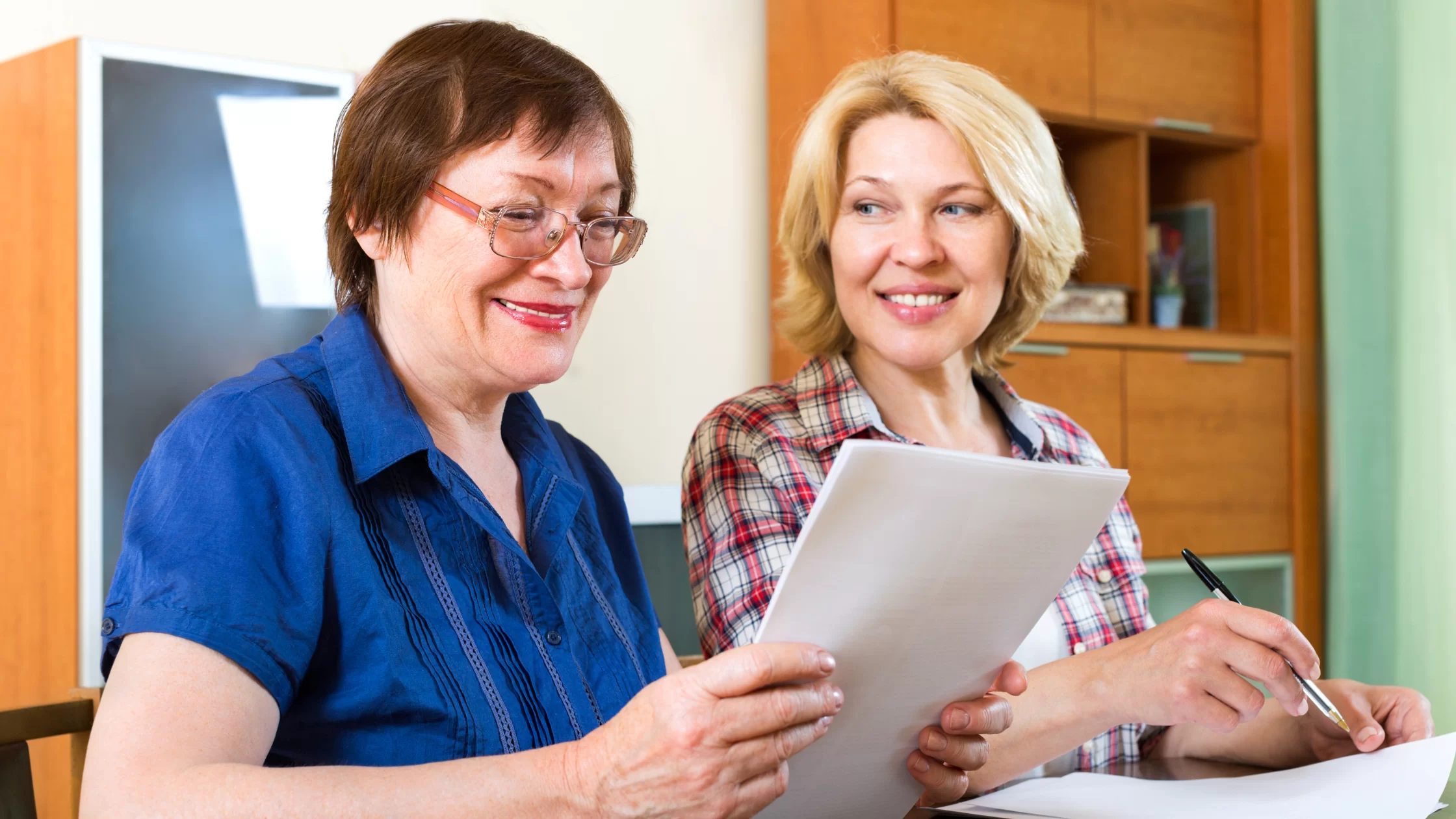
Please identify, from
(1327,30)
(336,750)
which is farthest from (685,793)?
(1327,30)

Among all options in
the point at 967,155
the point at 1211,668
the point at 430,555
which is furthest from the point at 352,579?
the point at 967,155

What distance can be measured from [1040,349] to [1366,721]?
163 cm

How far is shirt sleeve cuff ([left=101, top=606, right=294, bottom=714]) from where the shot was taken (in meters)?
0.75

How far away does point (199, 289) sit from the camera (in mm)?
2131

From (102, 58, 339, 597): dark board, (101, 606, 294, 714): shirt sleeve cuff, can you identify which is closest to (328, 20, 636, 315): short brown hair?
(101, 606, 294, 714): shirt sleeve cuff

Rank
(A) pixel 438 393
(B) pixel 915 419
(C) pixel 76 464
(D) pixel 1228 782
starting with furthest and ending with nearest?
1. (C) pixel 76 464
2. (B) pixel 915 419
3. (D) pixel 1228 782
4. (A) pixel 438 393

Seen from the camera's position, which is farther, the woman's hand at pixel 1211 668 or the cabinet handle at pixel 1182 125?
the cabinet handle at pixel 1182 125

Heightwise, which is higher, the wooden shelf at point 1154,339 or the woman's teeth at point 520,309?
the wooden shelf at point 1154,339

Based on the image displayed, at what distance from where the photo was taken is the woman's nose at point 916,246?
1510 millimetres

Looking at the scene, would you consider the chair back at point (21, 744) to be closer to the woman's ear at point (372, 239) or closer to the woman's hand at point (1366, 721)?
the woman's ear at point (372, 239)

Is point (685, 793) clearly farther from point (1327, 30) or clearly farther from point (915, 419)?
point (1327, 30)

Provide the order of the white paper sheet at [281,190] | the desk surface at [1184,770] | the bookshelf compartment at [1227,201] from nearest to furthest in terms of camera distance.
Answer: the desk surface at [1184,770]
the white paper sheet at [281,190]
the bookshelf compartment at [1227,201]

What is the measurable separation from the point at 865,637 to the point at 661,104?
2.26 metres

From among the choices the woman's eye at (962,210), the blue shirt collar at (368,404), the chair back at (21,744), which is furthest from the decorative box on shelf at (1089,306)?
the chair back at (21,744)
